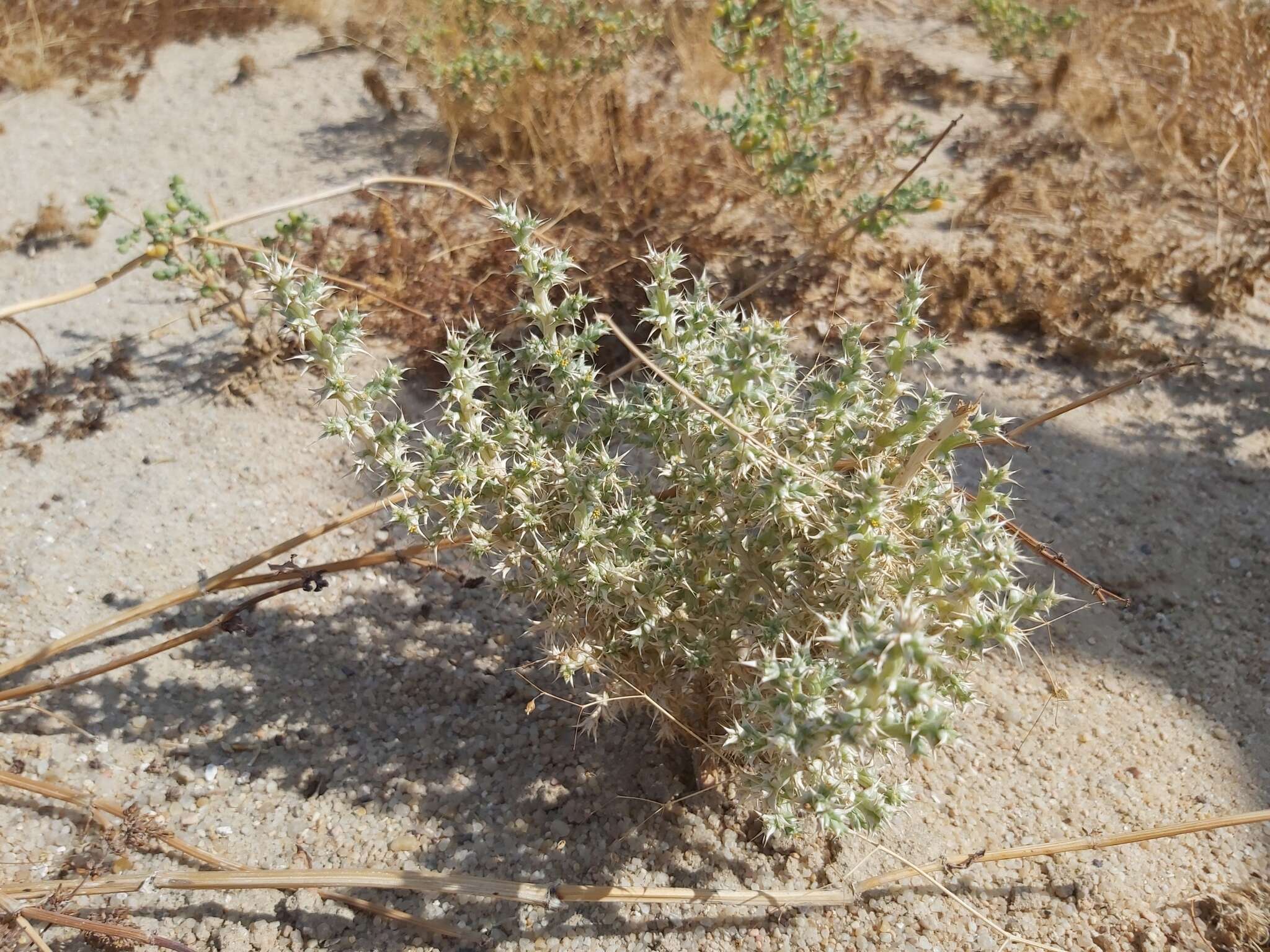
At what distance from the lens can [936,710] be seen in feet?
4.75

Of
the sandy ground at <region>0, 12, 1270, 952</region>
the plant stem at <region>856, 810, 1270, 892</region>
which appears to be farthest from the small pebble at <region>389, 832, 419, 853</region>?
the plant stem at <region>856, 810, 1270, 892</region>

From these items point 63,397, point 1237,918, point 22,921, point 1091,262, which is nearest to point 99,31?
point 63,397

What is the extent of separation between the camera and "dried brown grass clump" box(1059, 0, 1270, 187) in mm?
3799

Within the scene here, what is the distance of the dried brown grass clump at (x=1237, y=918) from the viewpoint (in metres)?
2.01

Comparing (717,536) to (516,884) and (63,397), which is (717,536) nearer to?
(516,884)

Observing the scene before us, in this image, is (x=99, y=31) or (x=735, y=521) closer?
(x=735, y=521)

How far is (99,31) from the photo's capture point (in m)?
5.95

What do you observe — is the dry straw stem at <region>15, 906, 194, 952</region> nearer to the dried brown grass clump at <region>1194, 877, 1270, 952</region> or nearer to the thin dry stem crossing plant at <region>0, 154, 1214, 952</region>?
the thin dry stem crossing plant at <region>0, 154, 1214, 952</region>

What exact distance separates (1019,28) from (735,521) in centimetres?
468

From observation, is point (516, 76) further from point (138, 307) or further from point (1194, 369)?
point (1194, 369)

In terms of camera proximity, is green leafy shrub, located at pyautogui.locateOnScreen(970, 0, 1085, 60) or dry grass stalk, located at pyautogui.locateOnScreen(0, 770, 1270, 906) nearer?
dry grass stalk, located at pyautogui.locateOnScreen(0, 770, 1270, 906)

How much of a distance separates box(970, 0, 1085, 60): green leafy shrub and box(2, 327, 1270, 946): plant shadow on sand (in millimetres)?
3220

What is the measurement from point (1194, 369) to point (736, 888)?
9.20ft

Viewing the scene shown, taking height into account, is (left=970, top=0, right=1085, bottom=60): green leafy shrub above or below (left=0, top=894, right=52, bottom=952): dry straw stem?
above
